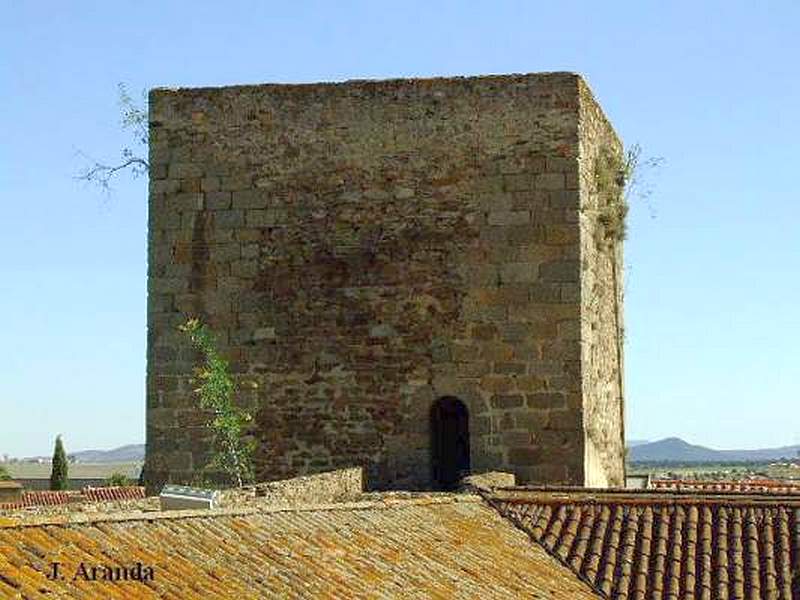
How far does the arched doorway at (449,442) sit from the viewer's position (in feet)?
46.8

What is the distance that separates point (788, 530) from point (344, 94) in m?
6.11

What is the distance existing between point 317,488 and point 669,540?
3.08m

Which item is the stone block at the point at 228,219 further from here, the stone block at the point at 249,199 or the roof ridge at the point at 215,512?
the roof ridge at the point at 215,512

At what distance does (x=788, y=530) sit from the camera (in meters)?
11.1

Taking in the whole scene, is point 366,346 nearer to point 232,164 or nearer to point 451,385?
point 451,385

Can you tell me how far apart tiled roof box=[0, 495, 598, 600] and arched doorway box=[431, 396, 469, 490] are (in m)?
2.81

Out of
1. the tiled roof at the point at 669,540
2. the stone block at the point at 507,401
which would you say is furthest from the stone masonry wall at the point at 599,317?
the tiled roof at the point at 669,540

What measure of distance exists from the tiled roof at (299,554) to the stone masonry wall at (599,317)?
3.30m

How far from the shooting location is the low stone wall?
11414 millimetres

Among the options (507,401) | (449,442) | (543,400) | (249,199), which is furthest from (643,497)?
(249,199)

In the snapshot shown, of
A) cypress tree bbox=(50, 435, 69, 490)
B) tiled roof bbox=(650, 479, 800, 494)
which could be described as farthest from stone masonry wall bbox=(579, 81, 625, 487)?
cypress tree bbox=(50, 435, 69, 490)

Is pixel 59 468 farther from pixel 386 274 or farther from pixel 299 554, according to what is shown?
pixel 299 554

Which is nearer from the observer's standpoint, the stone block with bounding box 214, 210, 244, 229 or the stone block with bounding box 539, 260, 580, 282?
the stone block with bounding box 539, 260, 580, 282

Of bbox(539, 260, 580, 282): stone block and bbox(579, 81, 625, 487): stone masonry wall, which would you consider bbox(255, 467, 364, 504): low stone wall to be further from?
bbox(539, 260, 580, 282): stone block
